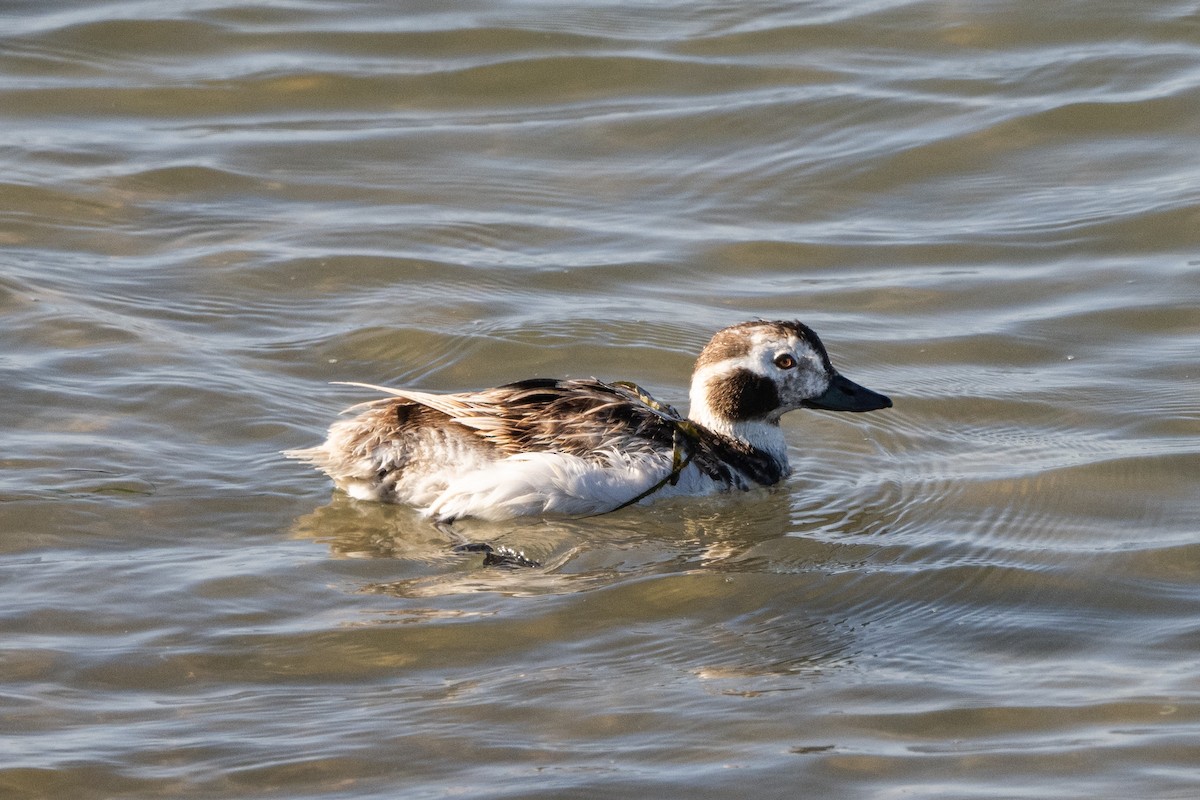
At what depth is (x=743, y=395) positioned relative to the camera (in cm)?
869

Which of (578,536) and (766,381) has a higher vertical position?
(766,381)

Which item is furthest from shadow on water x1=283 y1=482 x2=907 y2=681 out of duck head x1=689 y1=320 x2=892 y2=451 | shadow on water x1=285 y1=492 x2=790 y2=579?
duck head x1=689 y1=320 x2=892 y2=451

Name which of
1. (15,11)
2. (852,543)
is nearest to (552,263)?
(852,543)

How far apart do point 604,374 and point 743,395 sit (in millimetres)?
1223

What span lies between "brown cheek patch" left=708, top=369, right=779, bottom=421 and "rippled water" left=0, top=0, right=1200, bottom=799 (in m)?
0.44

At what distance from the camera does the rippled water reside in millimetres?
6066

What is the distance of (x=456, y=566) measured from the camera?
7.47m

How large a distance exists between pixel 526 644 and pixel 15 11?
10.2m

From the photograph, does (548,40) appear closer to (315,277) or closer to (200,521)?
(315,277)

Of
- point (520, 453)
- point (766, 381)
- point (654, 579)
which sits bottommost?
point (654, 579)

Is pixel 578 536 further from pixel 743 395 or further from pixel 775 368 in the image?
pixel 775 368

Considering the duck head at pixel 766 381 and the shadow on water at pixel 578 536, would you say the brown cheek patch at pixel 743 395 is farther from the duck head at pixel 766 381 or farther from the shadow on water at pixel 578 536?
the shadow on water at pixel 578 536

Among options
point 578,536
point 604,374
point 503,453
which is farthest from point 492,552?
point 604,374

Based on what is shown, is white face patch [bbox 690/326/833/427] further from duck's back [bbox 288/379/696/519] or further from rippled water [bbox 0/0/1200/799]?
duck's back [bbox 288/379/696/519]
